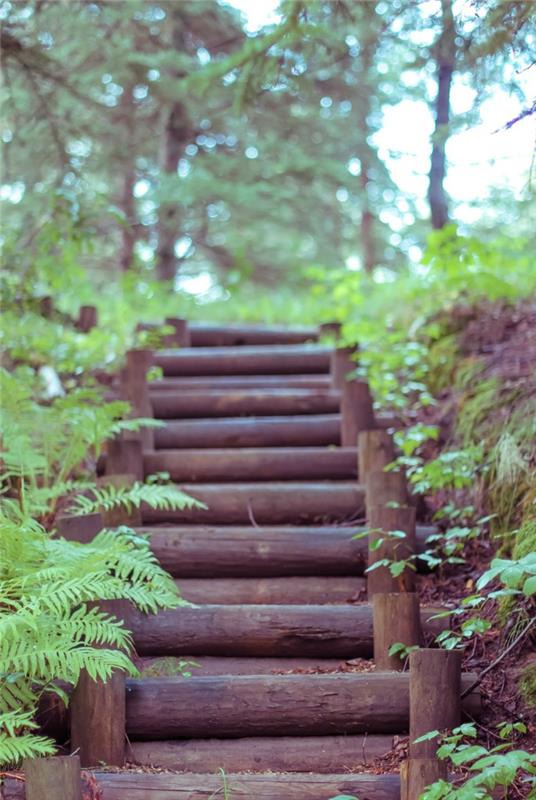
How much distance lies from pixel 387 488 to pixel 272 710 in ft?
5.37

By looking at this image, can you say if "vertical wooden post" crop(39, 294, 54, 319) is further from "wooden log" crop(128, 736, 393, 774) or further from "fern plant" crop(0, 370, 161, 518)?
"wooden log" crop(128, 736, 393, 774)

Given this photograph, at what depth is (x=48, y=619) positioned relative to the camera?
3465 millimetres

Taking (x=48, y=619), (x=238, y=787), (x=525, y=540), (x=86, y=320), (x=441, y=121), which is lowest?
(x=238, y=787)

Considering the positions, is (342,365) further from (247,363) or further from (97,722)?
(97,722)

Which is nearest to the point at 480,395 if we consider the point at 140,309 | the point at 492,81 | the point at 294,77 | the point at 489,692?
the point at 492,81

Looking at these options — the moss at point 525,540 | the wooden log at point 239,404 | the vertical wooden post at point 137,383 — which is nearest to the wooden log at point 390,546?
the moss at point 525,540

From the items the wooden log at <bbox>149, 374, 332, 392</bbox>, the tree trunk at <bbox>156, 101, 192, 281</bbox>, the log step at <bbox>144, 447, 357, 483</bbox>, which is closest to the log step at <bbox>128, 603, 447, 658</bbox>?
the log step at <bbox>144, 447, 357, 483</bbox>

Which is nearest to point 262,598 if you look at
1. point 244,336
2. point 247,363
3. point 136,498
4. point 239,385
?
point 136,498

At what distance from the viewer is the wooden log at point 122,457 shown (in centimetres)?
560

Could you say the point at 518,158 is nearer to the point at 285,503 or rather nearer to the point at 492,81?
the point at 492,81

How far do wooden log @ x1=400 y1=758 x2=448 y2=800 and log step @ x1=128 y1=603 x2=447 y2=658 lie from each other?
1.04 meters

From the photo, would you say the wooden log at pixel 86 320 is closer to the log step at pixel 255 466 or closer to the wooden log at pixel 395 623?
the log step at pixel 255 466

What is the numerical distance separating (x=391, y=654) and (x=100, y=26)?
9339 millimetres

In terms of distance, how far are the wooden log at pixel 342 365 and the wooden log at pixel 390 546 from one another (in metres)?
2.09
